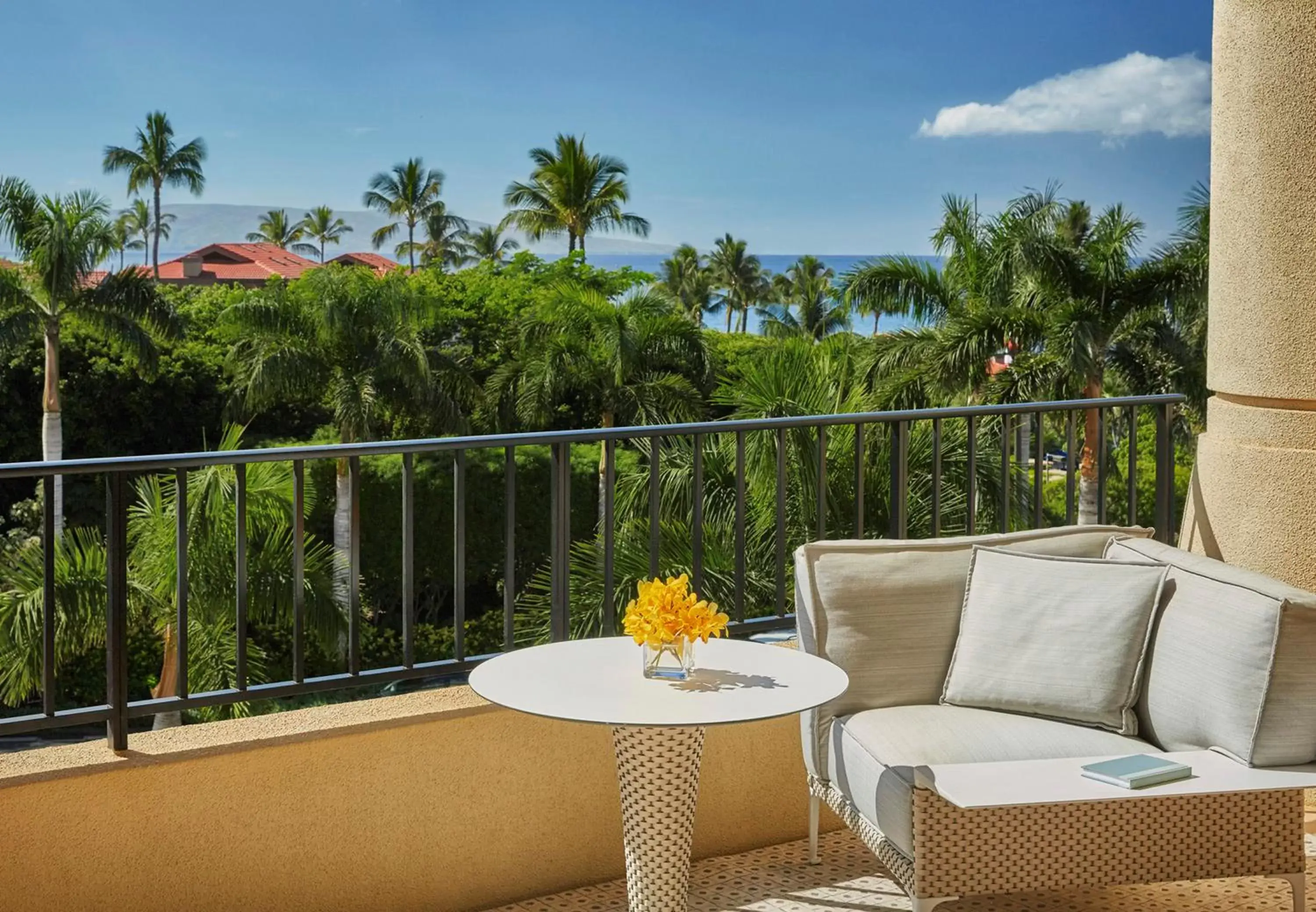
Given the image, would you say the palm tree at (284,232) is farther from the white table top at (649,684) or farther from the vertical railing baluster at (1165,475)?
the white table top at (649,684)

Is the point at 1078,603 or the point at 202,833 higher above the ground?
the point at 1078,603

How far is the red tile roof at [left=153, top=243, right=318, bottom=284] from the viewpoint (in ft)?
→ 200

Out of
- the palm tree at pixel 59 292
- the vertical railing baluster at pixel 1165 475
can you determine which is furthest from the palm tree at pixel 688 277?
the vertical railing baluster at pixel 1165 475

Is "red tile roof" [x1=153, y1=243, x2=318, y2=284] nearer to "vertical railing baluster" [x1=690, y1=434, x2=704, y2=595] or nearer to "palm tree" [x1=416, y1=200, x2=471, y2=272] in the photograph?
"palm tree" [x1=416, y1=200, x2=471, y2=272]

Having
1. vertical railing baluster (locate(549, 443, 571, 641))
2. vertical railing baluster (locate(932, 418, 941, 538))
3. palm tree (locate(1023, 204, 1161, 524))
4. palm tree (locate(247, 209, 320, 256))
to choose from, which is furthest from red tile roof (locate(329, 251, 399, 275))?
vertical railing baluster (locate(549, 443, 571, 641))

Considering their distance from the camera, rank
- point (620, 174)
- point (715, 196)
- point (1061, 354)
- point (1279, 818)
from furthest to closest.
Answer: point (715, 196)
point (620, 174)
point (1061, 354)
point (1279, 818)

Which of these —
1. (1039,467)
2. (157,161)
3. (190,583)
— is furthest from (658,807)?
(157,161)

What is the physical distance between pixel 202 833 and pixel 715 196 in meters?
89.4

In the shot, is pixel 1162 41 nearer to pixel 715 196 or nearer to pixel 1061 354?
pixel 715 196

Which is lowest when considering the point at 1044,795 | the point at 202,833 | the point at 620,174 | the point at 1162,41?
the point at 202,833

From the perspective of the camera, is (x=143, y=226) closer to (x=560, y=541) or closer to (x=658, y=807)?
(x=560, y=541)

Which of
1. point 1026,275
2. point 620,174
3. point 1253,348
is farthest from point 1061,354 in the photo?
point 620,174

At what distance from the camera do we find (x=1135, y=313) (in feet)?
70.0

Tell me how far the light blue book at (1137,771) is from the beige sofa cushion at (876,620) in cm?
60
